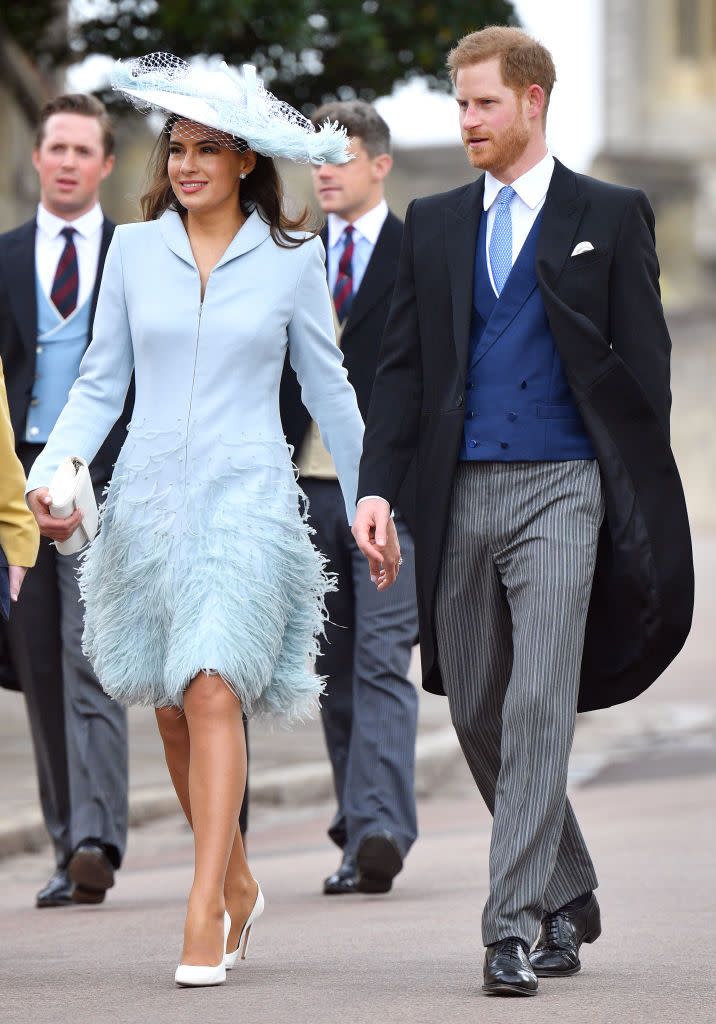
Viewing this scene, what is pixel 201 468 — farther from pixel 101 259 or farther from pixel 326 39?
pixel 326 39

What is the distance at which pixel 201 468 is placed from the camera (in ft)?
18.1

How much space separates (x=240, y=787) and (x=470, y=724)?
0.55 metres

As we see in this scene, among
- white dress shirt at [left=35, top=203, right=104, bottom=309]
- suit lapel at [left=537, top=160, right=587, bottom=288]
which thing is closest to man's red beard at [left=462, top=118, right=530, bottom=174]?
suit lapel at [left=537, top=160, right=587, bottom=288]

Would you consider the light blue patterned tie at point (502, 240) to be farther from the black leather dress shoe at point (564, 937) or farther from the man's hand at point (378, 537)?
the black leather dress shoe at point (564, 937)

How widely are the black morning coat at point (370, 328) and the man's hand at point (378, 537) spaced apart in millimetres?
1933

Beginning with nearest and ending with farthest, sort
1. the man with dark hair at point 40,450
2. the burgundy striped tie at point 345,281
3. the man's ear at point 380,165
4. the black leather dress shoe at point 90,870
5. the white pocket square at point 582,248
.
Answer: the white pocket square at point 582,248
the black leather dress shoe at point 90,870
the man with dark hair at point 40,450
the burgundy striped tie at point 345,281
the man's ear at point 380,165

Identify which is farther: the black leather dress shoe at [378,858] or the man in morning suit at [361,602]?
the man in morning suit at [361,602]

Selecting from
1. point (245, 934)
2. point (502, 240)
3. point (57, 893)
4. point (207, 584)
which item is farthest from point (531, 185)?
point (57, 893)

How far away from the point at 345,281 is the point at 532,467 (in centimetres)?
250

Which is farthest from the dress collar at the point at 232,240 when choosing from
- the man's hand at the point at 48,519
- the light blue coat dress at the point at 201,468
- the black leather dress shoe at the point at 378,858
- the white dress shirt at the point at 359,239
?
the black leather dress shoe at the point at 378,858

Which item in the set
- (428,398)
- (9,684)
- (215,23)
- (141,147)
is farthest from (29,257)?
(141,147)

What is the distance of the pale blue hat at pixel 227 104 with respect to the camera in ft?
18.4

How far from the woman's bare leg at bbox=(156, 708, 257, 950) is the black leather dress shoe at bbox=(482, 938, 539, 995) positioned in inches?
30.7

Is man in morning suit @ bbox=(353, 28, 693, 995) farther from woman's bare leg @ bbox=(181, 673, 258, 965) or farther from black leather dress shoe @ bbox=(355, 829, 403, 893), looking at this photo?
black leather dress shoe @ bbox=(355, 829, 403, 893)
